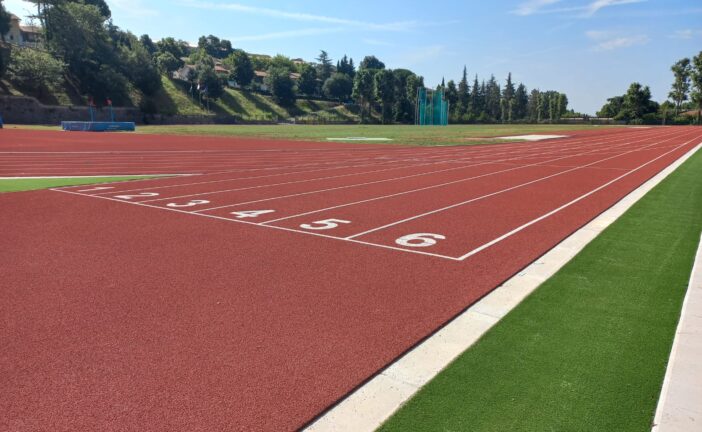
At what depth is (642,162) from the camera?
2317 cm

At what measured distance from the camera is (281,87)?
4828 inches

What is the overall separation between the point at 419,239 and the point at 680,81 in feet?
442

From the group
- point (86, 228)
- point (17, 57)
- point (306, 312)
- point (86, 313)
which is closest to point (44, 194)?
point (86, 228)

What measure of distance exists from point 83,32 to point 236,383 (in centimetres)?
9388

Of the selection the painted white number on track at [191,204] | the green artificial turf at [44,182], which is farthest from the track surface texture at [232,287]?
the green artificial turf at [44,182]

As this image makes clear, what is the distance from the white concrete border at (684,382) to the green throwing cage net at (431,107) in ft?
347

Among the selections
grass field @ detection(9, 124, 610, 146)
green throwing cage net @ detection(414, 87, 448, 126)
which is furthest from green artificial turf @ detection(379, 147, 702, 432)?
green throwing cage net @ detection(414, 87, 448, 126)

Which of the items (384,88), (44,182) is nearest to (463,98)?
(384,88)

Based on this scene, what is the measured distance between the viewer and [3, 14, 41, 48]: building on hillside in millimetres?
97056

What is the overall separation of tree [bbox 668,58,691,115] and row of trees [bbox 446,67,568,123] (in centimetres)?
2890

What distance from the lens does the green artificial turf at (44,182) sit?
13.2 m

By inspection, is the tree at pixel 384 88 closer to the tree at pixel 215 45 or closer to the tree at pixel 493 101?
the tree at pixel 493 101

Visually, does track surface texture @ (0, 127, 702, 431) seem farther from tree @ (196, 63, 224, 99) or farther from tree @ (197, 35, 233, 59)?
tree @ (197, 35, 233, 59)

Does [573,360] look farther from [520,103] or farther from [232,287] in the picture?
[520,103]
